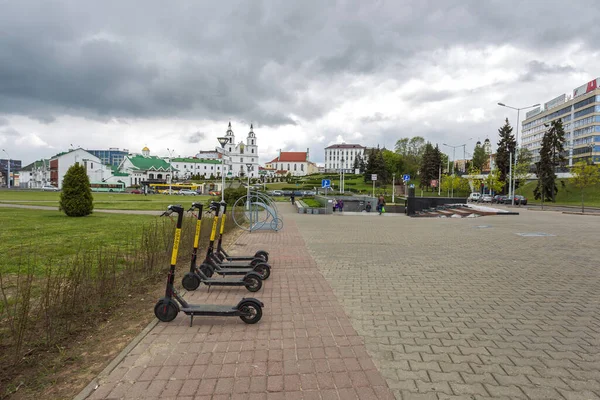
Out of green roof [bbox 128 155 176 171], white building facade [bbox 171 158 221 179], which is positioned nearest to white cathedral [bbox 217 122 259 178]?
white building facade [bbox 171 158 221 179]

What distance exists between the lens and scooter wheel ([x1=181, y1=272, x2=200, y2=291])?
5.76 meters

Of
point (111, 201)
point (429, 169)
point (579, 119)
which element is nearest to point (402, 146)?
point (429, 169)

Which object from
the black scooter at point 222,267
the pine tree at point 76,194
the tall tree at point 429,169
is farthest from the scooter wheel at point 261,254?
the tall tree at point 429,169

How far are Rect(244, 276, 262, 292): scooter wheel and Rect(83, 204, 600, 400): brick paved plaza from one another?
12 cm

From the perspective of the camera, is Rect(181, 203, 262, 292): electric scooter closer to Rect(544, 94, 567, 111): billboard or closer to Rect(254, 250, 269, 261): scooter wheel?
Rect(254, 250, 269, 261): scooter wheel

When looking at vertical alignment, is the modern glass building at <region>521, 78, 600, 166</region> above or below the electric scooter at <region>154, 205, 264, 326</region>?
above

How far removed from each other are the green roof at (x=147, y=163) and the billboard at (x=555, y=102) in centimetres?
10600

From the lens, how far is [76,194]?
51.9ft

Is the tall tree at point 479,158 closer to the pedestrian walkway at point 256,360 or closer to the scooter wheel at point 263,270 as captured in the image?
the scooter wheel at point 263,270

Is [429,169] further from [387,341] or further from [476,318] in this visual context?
[387,341]

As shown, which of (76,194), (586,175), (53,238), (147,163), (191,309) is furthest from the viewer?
(147,163)

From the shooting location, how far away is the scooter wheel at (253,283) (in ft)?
18.8

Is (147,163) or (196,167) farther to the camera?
(196,167)

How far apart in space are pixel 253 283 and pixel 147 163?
120045mm
